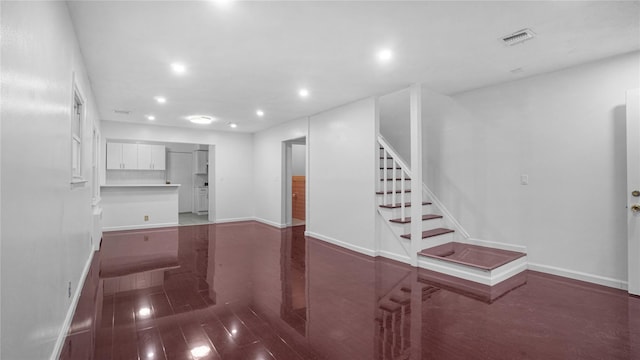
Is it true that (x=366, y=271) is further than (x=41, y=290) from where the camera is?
Yes

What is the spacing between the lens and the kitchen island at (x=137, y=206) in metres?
6.48

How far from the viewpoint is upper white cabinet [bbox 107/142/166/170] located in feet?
25.0

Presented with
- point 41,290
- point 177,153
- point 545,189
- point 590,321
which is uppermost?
point 177,153

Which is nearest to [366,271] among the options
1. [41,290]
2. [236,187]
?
[41,290]

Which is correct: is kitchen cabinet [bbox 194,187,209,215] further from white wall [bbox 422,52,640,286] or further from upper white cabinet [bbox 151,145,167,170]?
white wall [bbox 422,52,640,286]

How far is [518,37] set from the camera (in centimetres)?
275

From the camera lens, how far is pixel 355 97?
15.4 feet

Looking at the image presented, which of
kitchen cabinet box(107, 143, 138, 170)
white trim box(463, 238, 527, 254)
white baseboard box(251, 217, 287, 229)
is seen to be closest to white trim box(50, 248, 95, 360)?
white baseboard box(251, 217, 287, 229)

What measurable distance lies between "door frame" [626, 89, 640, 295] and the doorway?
507 centimetres

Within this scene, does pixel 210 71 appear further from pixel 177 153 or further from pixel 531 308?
pixel 177 153

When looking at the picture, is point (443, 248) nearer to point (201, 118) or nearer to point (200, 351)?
point (200, 351)

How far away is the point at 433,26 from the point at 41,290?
325cm

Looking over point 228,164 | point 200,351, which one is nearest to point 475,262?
point 200,351

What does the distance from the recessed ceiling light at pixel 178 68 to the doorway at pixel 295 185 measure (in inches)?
136
